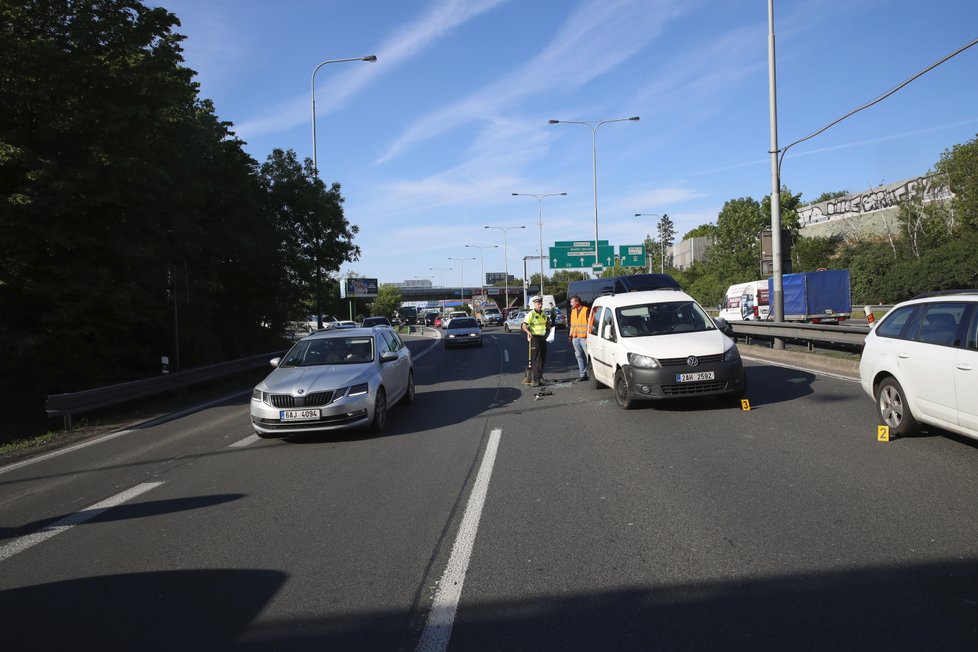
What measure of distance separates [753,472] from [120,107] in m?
12.6

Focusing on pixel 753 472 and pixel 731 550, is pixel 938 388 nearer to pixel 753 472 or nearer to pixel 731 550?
pixel 753 472

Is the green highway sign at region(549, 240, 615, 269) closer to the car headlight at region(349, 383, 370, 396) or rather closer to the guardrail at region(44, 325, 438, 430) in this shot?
the guardrail at region(44, 325, 438, 430)

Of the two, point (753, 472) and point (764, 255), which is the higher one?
point (764, 255)

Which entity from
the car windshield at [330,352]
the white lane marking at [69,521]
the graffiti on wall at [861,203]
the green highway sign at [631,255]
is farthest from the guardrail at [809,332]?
the graffiti on wall at [861,203]

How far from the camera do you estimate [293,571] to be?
443cm

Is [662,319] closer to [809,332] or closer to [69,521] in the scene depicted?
[809,332]

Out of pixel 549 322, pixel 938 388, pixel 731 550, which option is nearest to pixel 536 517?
pixel 731 550

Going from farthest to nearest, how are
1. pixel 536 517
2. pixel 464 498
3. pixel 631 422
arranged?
pixel 631 422
pixel 464 498
pixel 536 517

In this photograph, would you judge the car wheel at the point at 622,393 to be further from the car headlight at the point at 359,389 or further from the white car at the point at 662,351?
the car headlight at the point at 359,389

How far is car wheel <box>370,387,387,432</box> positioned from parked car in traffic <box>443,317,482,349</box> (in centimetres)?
2042

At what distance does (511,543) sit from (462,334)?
25832mm

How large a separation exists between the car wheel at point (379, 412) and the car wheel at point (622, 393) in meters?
3.54

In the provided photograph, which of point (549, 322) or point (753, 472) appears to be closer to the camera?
point (753, 472)

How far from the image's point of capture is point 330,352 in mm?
10617
